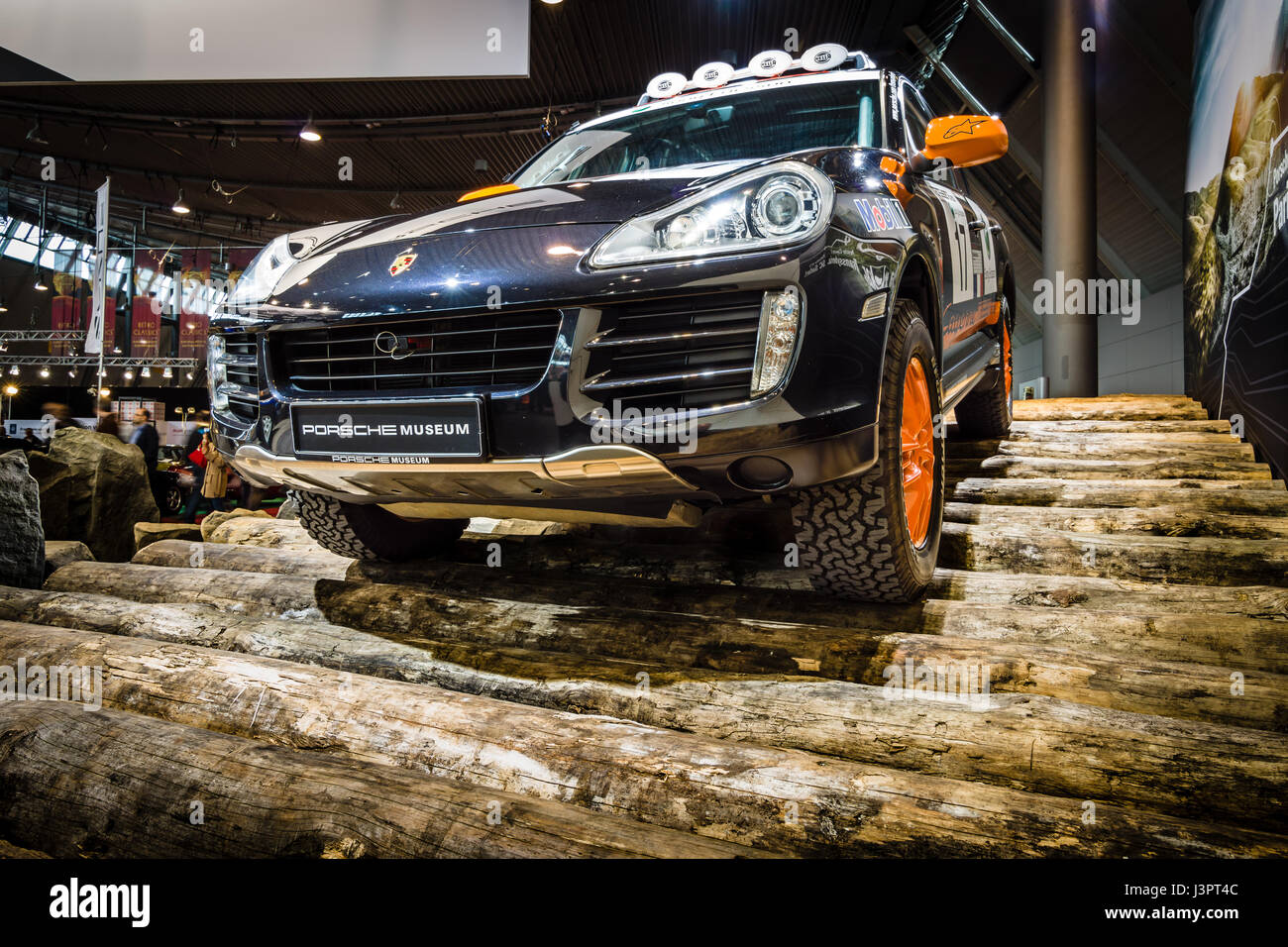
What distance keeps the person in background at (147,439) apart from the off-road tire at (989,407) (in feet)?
21.9

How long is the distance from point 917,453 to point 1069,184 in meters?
7.07

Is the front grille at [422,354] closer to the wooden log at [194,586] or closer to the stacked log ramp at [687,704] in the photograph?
the stacked log ramp at [687,704]

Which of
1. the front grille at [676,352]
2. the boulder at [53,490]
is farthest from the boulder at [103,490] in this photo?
the front grille at [676,352]

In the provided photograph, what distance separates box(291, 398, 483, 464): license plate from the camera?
5.21ft

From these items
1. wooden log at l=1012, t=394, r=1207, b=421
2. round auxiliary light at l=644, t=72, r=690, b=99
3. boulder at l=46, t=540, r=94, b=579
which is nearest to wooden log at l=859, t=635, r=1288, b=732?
round auxiliary light at l=644, t=72, r=690, b=99

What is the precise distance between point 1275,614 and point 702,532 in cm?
169

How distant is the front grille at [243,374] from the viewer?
1923 millimetres

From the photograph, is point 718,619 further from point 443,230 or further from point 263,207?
point 263,207

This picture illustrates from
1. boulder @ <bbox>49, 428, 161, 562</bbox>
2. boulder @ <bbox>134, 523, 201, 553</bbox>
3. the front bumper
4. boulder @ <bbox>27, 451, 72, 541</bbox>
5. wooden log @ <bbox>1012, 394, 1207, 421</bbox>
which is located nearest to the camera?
the front bumper

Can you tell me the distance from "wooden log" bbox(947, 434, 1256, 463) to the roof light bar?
201 cm

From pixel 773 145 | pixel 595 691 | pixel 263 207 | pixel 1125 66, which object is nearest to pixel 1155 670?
pixel 595 691

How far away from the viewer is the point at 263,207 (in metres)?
14.7

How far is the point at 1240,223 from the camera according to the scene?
3.92 metres

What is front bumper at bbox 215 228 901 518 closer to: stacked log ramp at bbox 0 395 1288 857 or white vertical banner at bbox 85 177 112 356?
stacked log ramp at bbox 0 395 1288 857
